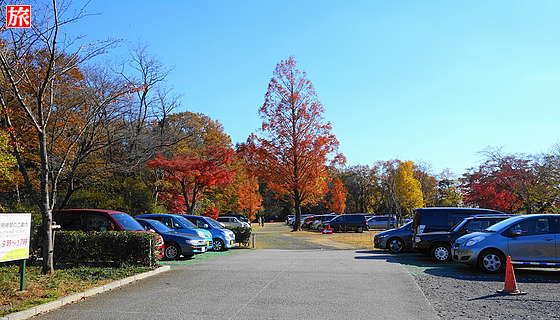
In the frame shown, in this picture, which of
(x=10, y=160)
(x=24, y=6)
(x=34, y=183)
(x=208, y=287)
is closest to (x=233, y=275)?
(x=208, y=287)

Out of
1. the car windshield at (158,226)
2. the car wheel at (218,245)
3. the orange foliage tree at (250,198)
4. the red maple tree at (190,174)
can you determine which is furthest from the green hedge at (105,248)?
the orange foliage tree at (250,198)

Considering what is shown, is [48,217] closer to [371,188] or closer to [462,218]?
[462,218]

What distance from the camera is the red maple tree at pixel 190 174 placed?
28453mm

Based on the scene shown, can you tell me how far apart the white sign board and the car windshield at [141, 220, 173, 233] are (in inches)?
301

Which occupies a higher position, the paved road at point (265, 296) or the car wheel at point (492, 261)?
the car wheel at point (492, 261)

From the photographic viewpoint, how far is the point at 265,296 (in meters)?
8.47

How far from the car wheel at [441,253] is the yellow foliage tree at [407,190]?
145 feet

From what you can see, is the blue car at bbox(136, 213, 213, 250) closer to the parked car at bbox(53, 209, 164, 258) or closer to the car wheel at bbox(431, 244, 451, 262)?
the parked car at bbox(53, 209, 164, 258)

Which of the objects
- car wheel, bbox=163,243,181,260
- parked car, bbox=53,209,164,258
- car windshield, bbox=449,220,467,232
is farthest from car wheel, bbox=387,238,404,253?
parked car, bbox=53,209,164,258

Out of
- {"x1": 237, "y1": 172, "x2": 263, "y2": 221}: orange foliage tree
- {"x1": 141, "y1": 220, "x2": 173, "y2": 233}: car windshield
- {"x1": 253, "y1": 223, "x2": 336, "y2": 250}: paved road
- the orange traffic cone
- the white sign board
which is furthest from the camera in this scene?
{"x1": 237, "y1": 172, "x2": 263, "y2": 221}: orange foliage tree

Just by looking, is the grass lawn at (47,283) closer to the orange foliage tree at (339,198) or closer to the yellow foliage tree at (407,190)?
the orange foliage tree at (339,198)

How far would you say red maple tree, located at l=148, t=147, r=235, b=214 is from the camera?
93.4ft

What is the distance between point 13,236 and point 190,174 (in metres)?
20.8

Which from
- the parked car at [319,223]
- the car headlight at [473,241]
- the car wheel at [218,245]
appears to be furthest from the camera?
the parked car at [319,223]
